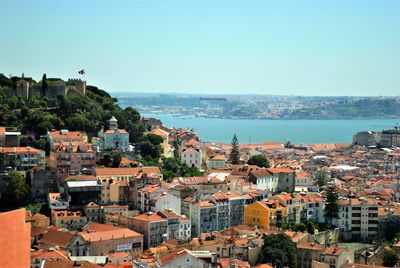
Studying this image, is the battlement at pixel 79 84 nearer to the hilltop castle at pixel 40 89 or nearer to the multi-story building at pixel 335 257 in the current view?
the hilltop castle at pixel 40 89

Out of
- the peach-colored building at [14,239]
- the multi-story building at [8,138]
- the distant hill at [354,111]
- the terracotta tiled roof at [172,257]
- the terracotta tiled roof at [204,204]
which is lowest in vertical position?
the distant hill at [354,111]

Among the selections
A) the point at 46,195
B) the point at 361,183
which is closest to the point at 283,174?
the point at 361,183

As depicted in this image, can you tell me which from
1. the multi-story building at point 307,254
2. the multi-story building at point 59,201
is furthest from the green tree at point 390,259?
the multi-story building at point 59,201

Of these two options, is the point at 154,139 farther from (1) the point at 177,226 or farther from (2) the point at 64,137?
(1) the point at 177,226

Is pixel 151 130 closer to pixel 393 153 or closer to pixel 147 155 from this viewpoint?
pixel 147 155

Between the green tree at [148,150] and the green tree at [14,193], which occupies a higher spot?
the green tree at [148,150]

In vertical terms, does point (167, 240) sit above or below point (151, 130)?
below

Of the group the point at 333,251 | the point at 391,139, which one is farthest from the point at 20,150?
the point at 391,139
